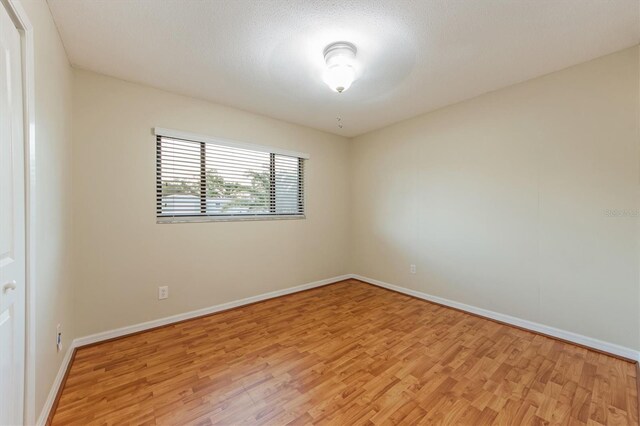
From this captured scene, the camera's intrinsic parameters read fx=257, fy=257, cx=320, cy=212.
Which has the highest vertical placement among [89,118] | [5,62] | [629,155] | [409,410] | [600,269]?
[89,118]

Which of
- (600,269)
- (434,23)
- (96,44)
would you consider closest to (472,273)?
(600,269)

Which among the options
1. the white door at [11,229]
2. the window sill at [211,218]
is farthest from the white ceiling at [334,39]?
the window sill at [211,218]

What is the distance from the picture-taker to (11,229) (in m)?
1.10

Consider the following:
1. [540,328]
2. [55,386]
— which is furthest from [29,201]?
[540,328]

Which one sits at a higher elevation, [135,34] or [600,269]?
[135,34]

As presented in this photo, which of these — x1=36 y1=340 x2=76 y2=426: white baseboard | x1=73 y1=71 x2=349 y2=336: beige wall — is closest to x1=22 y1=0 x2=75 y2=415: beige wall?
x1=36 y1=340 x2=76 y2=426: white baseboard

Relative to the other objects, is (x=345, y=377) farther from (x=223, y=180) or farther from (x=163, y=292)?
(x=223, y=180)

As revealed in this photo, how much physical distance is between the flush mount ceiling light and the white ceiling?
0.18ft

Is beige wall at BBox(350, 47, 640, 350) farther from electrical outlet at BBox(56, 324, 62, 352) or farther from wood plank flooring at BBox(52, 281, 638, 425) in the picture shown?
electrical outlet at BBox(56, 324, 62, 352)

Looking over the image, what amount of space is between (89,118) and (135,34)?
3.08 feet

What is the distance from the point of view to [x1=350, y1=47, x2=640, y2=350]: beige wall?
6.79 ft

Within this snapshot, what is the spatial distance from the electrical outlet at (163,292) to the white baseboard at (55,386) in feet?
2.24

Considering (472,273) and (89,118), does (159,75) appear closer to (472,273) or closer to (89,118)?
(89,118)

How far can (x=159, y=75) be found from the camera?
7.76ft
